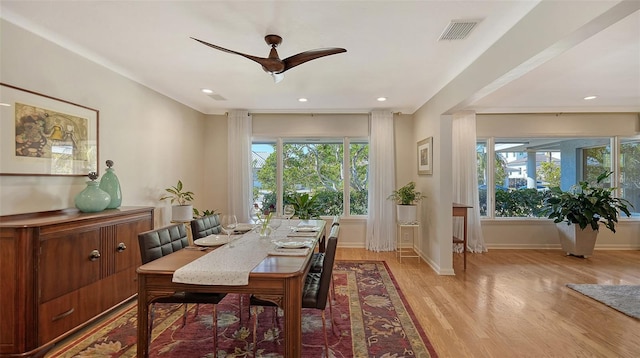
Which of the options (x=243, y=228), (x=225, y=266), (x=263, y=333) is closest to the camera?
(x=225, y=266)

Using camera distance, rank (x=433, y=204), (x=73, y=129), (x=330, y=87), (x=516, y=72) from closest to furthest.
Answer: (x=516, y=72), (x=73, y=129), (x=330, y=87), (x=433, y=204)

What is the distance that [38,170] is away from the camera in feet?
8.00

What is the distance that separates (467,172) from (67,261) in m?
5.34

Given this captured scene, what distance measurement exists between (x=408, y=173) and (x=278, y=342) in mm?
3836

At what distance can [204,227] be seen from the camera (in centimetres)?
285

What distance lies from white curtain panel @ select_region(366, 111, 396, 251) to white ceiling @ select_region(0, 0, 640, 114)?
81 centimetres

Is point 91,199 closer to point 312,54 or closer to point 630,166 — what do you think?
point 312,54

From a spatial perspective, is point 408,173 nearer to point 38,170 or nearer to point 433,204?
point 433,204

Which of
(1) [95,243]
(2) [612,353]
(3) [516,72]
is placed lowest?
(2) [612,353]

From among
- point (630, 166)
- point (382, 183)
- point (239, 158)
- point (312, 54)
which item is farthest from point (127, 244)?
point (630, 166)

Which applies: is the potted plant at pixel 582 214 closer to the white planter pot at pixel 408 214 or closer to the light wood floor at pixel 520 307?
the light wood floor at pixel 520 307

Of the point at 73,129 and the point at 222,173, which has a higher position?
the point at 73,129

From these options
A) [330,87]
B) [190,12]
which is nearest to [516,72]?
[330,87]

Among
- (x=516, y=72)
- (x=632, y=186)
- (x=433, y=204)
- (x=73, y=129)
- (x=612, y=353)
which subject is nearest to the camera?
(x=612, y=353)
